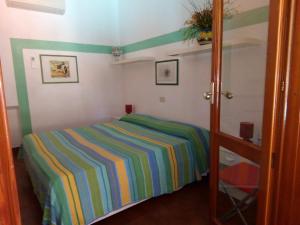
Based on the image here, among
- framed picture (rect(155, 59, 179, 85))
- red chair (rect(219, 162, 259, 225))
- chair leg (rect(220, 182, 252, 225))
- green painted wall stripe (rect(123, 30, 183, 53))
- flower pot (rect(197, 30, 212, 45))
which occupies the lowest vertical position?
chair leg (rect(220, 182, 252, 225))

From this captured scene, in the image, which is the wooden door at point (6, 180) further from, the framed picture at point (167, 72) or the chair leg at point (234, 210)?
the framed picture at point (167, 72)

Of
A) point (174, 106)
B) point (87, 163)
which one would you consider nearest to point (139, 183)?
point (87, 163)

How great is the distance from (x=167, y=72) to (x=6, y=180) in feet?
9.53

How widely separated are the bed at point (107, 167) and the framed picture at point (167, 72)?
2.39 feet

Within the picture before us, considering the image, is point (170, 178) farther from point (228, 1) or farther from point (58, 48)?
point (58, 48)

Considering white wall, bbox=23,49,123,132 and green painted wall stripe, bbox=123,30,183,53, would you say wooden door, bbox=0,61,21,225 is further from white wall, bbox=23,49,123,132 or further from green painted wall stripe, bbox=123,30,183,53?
white wall, bbox=23,49,123,132

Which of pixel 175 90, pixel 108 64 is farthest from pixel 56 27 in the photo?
pixel 175 90

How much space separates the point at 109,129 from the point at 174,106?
105 cm

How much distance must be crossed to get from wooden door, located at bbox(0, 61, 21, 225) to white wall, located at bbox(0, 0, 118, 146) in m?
3.47

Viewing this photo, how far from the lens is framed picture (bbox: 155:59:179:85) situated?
3180 mm

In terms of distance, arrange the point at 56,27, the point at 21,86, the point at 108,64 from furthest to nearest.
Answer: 1. the point at 108,64
2. the point at 56,27
3. the point at 21,86

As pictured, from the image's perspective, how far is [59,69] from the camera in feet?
12.8

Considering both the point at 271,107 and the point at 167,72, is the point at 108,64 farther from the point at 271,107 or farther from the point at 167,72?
the point at 271,107

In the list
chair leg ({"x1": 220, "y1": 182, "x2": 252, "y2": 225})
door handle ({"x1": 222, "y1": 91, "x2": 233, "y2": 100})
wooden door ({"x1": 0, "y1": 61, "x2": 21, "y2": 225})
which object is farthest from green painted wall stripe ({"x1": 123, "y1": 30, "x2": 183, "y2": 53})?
wooden door ({"x1": 0, "y1": 61, "x2": 21, "y2": 225})
